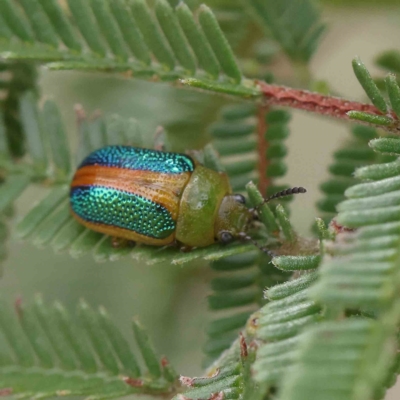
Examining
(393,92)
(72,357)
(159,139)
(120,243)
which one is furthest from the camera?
(159,139)

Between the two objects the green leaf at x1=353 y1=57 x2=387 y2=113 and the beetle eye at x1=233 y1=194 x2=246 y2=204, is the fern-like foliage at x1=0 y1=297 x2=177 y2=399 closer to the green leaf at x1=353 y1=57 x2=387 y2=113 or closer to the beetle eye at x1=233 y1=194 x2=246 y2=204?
the beetle eye at x1=233 y1=194 x2=246 y2=204

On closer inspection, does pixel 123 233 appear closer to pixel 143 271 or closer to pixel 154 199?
pixel 154 199

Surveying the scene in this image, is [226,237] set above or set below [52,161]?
below

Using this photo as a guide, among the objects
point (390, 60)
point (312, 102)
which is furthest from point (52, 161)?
point (390, 60)

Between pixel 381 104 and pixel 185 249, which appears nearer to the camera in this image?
pixel 381 104

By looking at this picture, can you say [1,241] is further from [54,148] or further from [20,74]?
[20,74]

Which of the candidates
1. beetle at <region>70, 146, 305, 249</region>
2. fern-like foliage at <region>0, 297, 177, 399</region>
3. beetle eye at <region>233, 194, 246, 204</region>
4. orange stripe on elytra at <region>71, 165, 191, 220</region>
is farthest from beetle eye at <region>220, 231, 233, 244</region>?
fern-like foliage at <region>0, 297, 177, 399</region>

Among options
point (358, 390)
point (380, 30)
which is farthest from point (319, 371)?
point (380, 30)
